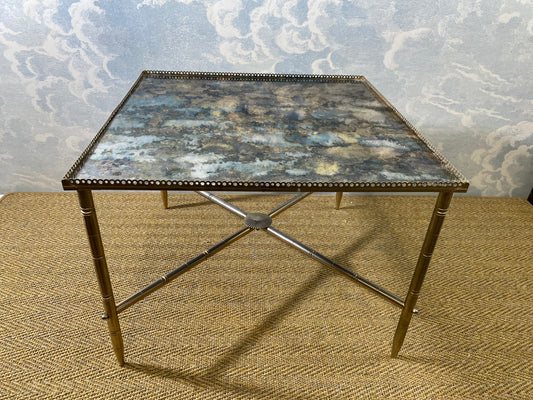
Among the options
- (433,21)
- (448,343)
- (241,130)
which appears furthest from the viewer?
(433,21)

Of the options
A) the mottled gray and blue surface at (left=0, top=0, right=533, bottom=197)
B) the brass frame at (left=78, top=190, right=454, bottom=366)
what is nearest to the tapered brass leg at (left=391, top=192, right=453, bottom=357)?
the brass frame at (left=78, top=190, right=454, bottom=366)

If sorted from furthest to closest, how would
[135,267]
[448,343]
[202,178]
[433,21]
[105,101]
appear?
[105,101], [433,21], [135,267], [448,343], [202,178]

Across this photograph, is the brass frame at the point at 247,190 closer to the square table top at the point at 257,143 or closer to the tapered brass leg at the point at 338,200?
the square table top at the point at 257,143

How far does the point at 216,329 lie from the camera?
150 cm

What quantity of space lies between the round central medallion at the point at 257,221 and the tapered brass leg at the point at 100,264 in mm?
593

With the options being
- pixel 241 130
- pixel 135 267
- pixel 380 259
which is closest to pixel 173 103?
pixel 241 130

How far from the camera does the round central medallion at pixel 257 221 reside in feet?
5.38

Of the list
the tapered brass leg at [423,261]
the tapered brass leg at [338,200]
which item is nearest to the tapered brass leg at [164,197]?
the tapered brass leg at [338,200]

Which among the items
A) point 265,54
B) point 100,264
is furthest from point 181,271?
point 265,54

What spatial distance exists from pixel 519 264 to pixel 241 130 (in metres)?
1.41

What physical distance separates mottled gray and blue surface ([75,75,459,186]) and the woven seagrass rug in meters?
0.66

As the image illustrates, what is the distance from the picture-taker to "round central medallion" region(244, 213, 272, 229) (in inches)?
64.6

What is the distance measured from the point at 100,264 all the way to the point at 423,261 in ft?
2.99

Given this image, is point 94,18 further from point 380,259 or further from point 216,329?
point 380,259
